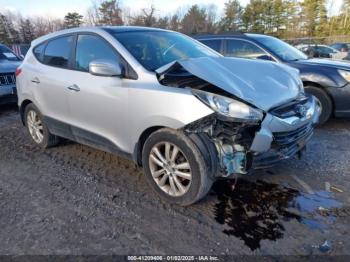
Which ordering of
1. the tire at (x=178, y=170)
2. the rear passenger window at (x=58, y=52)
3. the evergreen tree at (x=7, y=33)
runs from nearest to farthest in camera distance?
1. the tire at (x=178, y=170)
2. the rear passenger window at (x=58, y=52)
3. the evergreen tree at (x=7, y=33)

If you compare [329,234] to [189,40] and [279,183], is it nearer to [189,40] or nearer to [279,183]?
[279,183]

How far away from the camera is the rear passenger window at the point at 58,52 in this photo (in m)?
4.10

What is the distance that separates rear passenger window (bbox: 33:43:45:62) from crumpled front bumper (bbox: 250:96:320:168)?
3355 millimetres

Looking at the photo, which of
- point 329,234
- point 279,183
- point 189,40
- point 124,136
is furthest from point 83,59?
point 329,234

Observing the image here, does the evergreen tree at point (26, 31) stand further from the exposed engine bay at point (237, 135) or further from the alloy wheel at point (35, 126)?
the exposed engine bay at point (237, 135)

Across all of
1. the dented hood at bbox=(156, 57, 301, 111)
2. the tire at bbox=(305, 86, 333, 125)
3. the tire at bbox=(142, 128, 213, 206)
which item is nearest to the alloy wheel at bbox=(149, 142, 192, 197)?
the tire at bbox=(142, 128, 213, 206)

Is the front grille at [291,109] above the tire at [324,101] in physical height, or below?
above

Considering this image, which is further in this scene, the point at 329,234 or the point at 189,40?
the point at 189,40

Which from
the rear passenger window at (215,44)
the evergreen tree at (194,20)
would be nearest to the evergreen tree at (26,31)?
the evergreen tree at (194,20)

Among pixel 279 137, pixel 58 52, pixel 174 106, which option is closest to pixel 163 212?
pixel 174 106

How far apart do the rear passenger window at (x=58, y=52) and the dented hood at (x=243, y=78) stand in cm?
157

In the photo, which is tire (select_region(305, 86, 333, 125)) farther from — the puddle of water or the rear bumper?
A: the rear bumper

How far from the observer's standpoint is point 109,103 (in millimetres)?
3461

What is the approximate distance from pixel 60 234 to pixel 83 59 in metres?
2.07
